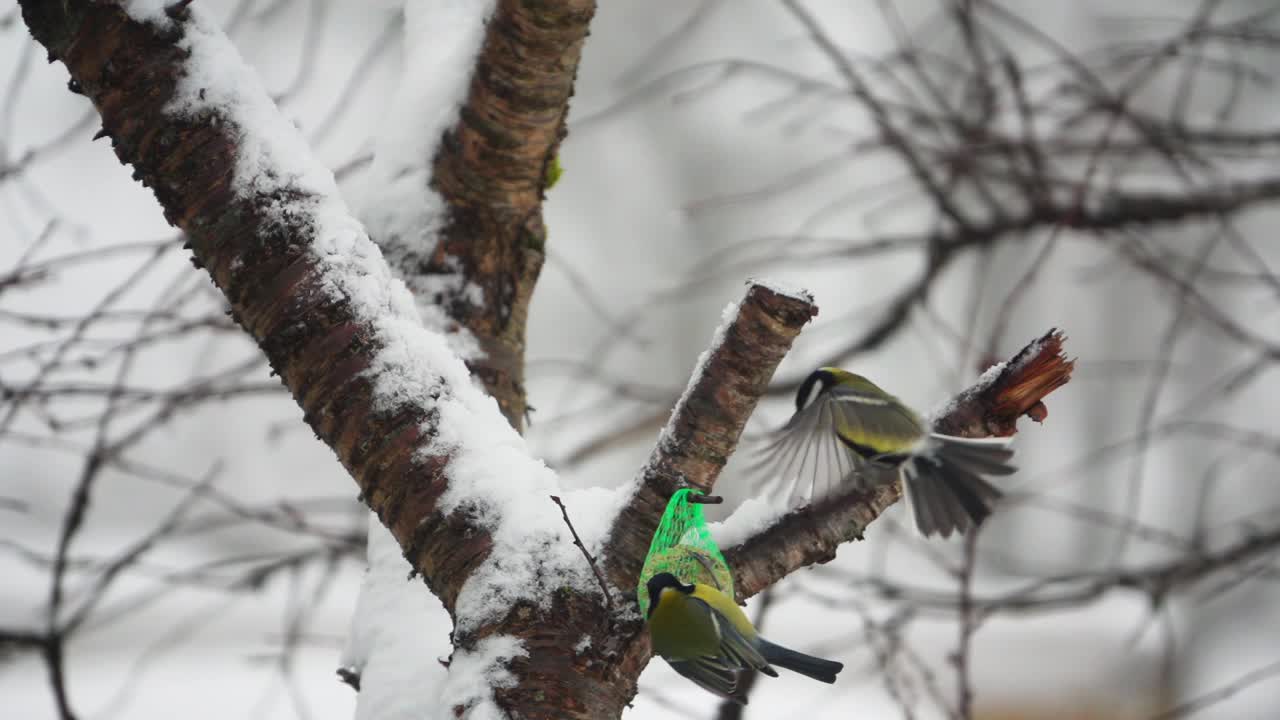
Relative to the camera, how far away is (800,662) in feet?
1.51

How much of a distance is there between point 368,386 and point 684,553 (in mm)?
217

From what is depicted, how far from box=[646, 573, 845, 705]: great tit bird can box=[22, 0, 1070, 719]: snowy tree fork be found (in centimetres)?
5

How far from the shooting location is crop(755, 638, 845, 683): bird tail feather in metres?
0.45

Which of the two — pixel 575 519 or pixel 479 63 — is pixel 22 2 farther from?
pixel 575 519

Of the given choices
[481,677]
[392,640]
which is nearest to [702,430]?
[481,677]

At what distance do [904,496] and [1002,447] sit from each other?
7 cm

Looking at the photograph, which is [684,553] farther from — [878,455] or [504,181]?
[504,181]

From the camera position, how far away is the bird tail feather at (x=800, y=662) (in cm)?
45

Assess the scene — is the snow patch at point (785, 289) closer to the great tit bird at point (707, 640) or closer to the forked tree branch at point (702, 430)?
the forked tree branch at point (702, 430)

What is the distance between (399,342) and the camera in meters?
0.56

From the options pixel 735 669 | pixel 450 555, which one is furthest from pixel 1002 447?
pixel 450 555

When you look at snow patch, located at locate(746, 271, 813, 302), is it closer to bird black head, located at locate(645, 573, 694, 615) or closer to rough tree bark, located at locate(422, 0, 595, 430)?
bird black head, located at locate(645, 573, 694, 615)

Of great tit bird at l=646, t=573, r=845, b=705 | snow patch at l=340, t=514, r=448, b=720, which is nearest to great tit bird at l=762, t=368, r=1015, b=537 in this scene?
great tit bird at l=646, t=573, r=845, b=705

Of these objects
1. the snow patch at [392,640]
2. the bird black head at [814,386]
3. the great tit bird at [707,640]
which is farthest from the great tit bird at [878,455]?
the snow patch at [392,640]
